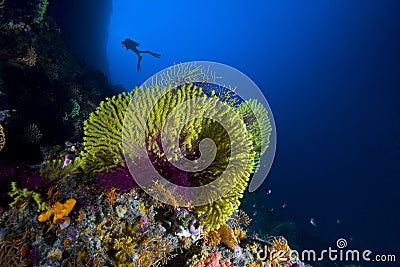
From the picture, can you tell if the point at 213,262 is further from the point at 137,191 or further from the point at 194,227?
the point at 137,191

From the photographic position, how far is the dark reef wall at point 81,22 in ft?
58.8

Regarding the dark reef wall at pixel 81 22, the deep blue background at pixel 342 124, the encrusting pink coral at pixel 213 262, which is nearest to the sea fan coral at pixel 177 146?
the encrusting pink coral at pixel 213 262

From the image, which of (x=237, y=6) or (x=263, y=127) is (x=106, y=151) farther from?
(x=237, y=6)

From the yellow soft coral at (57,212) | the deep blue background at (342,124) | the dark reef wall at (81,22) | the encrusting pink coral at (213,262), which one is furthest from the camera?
the deep blue background at (342,124)

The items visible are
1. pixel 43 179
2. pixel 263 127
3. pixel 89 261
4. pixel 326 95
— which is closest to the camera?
pixel 89 261

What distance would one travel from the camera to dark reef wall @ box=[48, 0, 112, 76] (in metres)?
17.9

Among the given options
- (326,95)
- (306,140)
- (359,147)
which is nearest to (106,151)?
(359,147)

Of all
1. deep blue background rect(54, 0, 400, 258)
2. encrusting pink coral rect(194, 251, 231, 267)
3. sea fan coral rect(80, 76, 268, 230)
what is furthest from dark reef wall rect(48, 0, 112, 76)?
Answer: encrusting pink coral rect(194, 251, 231, 267)

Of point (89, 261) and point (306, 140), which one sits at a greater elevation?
point (306, 140)

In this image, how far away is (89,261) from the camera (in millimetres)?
2428

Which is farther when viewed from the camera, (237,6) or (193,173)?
(237,6)

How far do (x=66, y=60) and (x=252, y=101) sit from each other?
966cm

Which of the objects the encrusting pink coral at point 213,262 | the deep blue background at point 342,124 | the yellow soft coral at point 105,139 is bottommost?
the encrusting pink coral at point 213,262

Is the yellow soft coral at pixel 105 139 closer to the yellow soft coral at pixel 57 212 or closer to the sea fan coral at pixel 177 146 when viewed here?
the sea fan coral at pixel 177 146
